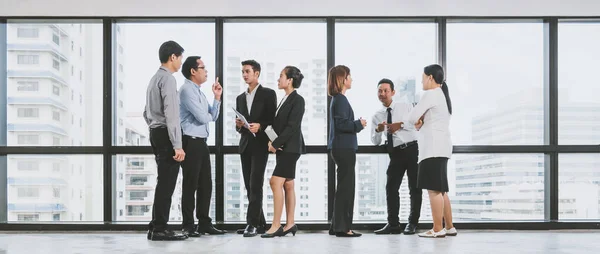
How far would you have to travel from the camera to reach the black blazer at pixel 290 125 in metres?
5.24

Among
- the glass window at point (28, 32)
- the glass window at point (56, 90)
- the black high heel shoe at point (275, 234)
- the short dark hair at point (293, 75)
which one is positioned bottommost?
the black high heel shoe at point (275, 234)

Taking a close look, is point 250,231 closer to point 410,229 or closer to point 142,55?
point 410,229

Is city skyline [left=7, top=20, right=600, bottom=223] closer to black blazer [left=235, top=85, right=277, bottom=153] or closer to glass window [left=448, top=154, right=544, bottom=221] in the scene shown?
glass window [left=448, top=154, right=544, bottom=221]

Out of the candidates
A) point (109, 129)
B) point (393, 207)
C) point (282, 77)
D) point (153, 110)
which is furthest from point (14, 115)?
point (393, 207)

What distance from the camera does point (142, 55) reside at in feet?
20.1

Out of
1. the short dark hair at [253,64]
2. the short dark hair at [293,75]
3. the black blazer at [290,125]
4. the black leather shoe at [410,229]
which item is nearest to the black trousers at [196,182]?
the black blazer at [290,125]

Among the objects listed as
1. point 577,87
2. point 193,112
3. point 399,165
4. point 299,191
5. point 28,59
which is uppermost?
point 28,59

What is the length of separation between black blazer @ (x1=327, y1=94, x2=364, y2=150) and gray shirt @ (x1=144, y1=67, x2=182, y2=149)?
49.7 inches

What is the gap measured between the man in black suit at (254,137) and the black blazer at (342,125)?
515mm

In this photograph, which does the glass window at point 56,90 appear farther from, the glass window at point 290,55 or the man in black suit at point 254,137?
the man in black suit at point 254,137

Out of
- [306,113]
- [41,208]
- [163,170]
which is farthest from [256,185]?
[41,208]

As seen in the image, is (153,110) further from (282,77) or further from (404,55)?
(404,55)

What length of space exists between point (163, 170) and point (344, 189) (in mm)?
1430
